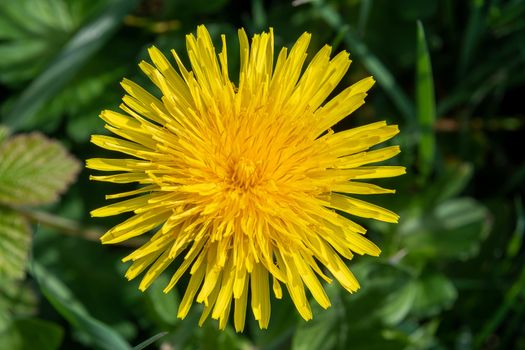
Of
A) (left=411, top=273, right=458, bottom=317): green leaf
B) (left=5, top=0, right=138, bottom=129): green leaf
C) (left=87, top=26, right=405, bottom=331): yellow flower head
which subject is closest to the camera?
(left=87, top=26, right=405, bottom=331): yellow flower head

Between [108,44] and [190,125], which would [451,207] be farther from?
[108,44]

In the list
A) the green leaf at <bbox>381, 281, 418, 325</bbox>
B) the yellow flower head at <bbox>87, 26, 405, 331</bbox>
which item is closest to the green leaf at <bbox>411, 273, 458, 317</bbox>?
the green leaf at <bbox>381, 281, 418, 325</bbox>

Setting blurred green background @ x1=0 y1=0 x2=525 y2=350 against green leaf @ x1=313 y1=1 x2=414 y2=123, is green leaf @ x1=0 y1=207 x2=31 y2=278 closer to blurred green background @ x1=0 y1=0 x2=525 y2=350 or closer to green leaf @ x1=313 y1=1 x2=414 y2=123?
blurred green background @ x1=0 y1=0 x2=525 y2=350

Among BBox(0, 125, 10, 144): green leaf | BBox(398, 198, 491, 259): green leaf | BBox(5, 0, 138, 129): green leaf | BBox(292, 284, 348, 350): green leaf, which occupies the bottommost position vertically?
BBox(398, 198, 491, 259): green leaf

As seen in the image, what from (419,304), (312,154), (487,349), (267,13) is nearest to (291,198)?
(312,154)

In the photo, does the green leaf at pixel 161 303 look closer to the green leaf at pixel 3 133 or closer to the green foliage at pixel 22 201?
the green foliage at pixel 22 201

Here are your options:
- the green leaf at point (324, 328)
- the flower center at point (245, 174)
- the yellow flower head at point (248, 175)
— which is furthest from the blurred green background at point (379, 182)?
the flower center at point (245, 174)

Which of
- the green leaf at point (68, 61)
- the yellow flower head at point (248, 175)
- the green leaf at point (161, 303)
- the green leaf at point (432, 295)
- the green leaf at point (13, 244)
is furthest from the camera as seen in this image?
the green leaf at point (432, 295)

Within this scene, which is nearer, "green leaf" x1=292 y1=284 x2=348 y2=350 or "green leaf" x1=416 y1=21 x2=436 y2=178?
"green leaf" x1=292 y1=284 x2=348 y2=350
